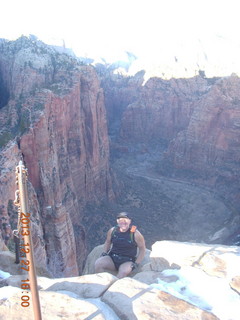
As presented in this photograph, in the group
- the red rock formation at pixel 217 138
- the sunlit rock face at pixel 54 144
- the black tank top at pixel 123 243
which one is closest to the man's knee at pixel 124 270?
the black tank top at pixel 123 243

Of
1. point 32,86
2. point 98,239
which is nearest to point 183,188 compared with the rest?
point 98,239

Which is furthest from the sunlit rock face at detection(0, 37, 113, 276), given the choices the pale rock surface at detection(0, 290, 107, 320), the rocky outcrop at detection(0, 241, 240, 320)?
the pale rock surface at detection(0, 290, 107, 320)

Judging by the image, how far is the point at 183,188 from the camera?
137 ft

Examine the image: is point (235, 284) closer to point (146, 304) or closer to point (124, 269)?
point (146, 304)

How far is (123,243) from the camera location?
864 centimetres

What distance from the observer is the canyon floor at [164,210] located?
2930cm

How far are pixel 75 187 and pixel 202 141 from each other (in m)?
21.9

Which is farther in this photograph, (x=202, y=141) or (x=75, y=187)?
(x=202, y=141)

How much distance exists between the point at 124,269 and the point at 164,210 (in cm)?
2759

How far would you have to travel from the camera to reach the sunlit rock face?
698 inches

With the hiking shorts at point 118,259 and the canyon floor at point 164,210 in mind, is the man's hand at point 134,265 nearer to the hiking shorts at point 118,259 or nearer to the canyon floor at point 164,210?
the hiking shorts at point 118,259

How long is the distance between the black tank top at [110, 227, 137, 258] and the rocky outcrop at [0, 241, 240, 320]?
905 mm

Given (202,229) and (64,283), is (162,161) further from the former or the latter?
(64,283)

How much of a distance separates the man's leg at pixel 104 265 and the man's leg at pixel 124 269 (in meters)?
0.44
